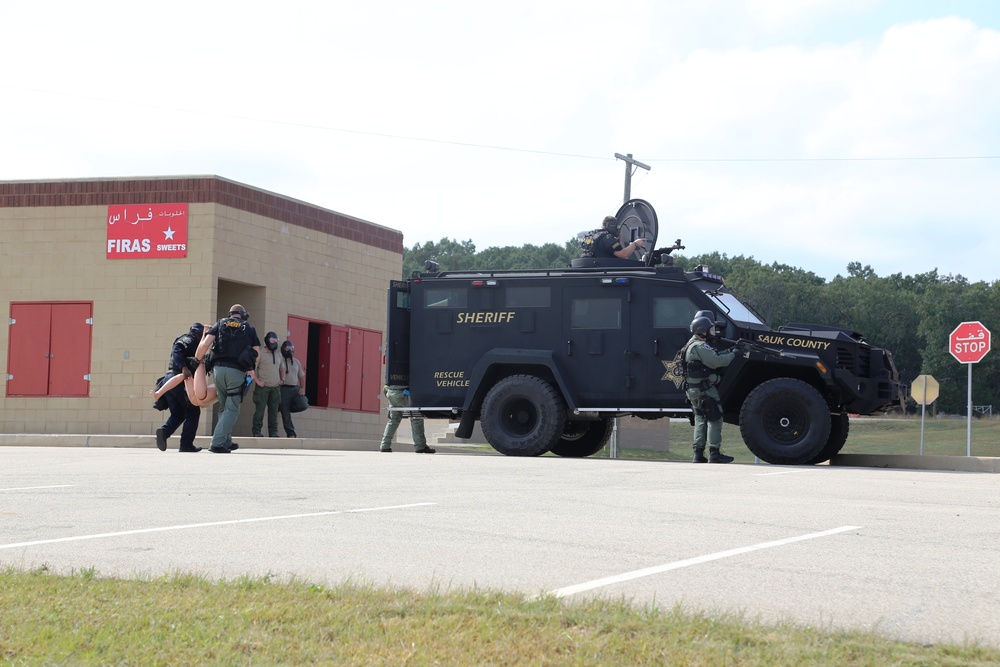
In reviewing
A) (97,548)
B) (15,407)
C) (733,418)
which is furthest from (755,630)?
(15,407)

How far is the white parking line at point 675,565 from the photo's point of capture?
586cm

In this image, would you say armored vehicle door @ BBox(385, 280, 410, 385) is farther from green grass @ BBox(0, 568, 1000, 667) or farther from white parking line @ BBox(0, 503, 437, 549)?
green grass @ BBox(0, 568, 1000, 667)

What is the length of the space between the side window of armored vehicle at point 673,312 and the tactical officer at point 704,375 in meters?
0.73

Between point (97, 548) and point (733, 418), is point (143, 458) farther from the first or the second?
point (97, 548)

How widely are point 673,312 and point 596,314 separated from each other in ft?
3.32

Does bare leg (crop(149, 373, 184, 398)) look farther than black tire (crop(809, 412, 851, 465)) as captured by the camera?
Yes

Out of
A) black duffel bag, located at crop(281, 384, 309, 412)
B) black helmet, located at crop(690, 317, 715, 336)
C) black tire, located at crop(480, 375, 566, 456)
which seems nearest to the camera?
black helmet, located at crop(690, 317, 715, 336)

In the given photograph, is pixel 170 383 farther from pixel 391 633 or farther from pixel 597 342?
pixel 391 633

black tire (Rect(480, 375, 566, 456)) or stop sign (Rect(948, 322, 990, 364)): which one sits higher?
stop sign (Rect(948, 322, 990, 364))

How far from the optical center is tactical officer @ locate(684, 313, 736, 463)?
15352mm

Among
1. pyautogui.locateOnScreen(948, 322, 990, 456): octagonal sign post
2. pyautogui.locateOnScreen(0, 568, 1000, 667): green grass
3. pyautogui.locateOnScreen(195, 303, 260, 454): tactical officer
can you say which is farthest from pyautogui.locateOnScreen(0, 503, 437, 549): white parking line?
pyautogui.locateOnScreen(948, 322, 990, 456): octagonal sign post

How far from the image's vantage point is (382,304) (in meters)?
29.2

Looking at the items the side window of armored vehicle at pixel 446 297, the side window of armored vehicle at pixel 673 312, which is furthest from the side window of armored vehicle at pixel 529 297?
the side window of armored vehicle at pixel 673 312

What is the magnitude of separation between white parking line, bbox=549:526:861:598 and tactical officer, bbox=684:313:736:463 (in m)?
7.22
